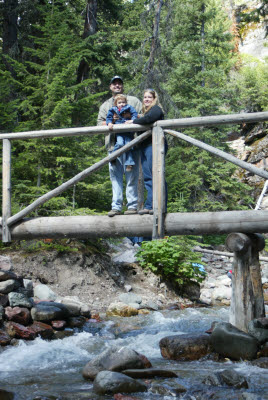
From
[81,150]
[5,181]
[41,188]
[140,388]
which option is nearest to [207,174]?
[81,150]

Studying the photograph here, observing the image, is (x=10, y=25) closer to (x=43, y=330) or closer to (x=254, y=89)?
(x=43, y=330)

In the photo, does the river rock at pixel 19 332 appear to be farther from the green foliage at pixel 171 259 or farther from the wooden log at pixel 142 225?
the green foliage at pixel 171 259

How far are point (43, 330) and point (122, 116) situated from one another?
11.4 ft

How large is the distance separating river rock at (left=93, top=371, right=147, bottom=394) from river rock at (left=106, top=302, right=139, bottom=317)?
12.7ft

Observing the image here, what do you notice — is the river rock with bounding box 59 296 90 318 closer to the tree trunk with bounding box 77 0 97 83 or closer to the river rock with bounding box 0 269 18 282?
the river rock with bounding box 0 269 18 282

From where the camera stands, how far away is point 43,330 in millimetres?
6461

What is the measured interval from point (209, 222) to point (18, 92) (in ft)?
24.9

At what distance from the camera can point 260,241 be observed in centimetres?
596

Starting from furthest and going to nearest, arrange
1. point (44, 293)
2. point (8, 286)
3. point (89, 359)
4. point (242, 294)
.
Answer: point (44, 293) → point (8, 286) → point (242, 294) → point (89, 359)

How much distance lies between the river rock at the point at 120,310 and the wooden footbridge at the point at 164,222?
2788 millimetres

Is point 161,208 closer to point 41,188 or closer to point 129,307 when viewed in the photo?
point 129,307

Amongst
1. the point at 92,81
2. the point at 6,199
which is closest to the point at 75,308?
the point at 6,199

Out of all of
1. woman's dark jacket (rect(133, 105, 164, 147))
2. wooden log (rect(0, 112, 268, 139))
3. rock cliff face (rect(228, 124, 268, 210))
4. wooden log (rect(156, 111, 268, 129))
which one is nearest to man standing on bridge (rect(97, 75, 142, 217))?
wooden log (rect(0, 112, 268, 139))

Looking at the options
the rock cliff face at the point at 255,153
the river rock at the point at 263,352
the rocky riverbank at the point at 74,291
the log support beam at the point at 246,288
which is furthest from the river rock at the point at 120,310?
Result: the rock cliff face at the point at 255,153
